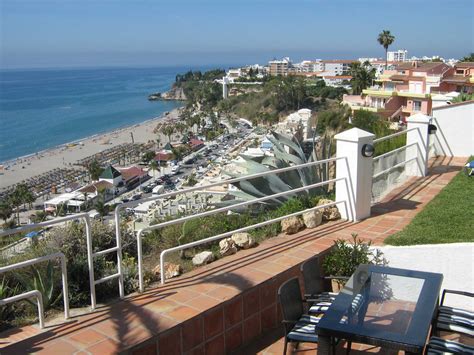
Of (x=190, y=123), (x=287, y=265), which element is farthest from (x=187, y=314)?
(x=190, y=123)

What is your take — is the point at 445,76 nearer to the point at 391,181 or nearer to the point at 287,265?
the point at 391,181

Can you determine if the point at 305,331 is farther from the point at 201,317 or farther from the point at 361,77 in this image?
the point at 361,77

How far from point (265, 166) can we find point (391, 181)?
210 cm

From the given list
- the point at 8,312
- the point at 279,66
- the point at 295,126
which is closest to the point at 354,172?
the point at 8,312

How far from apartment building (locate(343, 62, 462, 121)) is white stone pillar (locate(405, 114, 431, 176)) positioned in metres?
37.6

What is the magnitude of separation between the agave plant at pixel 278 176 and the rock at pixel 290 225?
1.27 meters

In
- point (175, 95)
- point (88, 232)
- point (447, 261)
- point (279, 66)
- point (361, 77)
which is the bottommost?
point (175, 95)

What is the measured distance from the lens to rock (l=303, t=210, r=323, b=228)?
5699 mm

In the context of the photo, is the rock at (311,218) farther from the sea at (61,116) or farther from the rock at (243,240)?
the sea at (61,116)

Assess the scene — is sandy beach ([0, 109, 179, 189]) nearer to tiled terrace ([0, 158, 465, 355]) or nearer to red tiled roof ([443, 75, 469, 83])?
red tiled roof ([443, 75, 469, 83])

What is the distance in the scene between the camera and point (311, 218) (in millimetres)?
5707

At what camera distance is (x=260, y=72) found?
181 metres

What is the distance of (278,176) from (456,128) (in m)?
4.88

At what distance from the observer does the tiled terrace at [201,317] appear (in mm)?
3051
